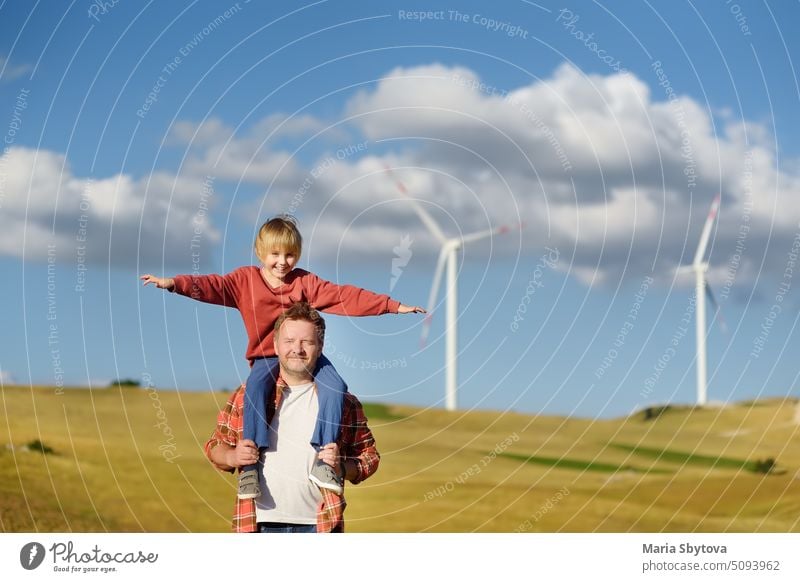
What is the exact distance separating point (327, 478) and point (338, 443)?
320 mm

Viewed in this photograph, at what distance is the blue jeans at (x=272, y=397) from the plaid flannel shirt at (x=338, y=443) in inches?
4.4

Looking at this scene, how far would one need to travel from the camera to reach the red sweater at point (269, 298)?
366 inches

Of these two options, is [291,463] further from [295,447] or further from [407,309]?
[407,309]

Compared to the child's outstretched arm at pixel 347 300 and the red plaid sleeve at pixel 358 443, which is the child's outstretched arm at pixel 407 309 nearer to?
the child's outstretched arm at pixel 347 300

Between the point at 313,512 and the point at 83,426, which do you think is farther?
the point at 83,426

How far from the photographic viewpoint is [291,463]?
9336 millimetres

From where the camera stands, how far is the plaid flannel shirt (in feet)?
30.2

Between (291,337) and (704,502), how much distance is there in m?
13.0
